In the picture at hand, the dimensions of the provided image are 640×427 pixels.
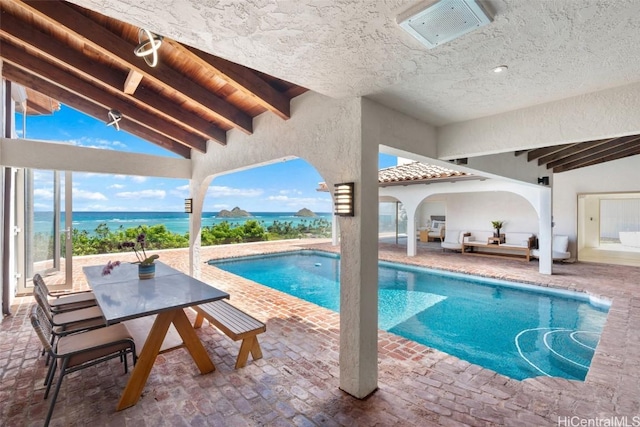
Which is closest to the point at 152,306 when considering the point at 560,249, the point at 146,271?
the point at 146,271

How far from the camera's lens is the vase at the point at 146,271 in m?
4.36

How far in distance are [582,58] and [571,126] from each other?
1101mm

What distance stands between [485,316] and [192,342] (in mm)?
5829

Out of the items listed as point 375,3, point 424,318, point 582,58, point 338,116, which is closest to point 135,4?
point 375,3

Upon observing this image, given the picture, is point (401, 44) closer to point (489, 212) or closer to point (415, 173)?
point (415, 173)

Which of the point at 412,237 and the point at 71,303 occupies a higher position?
the point at 412,237

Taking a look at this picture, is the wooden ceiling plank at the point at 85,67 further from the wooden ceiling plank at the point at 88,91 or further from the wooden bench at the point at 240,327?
the wooden bench at the point at 240,327

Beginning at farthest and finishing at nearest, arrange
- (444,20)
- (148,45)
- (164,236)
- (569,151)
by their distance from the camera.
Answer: (164,236) < (569,151) < (148,45) < (444,20)

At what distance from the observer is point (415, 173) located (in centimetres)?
1035

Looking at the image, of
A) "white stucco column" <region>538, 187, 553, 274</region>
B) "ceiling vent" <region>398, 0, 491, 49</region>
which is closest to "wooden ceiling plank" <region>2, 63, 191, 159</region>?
"ceiling vent" <region>398, 0, 491, 49</region>

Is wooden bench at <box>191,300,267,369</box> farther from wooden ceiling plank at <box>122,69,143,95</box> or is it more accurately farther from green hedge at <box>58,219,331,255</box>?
green hedge at <box>58,219,331,255</box>

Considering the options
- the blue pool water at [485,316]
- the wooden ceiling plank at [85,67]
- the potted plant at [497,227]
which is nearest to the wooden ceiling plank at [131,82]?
the wooden ceiling plank at [85,67]

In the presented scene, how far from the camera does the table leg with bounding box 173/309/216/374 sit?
341 cm

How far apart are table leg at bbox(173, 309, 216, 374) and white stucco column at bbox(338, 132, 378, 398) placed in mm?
1653
